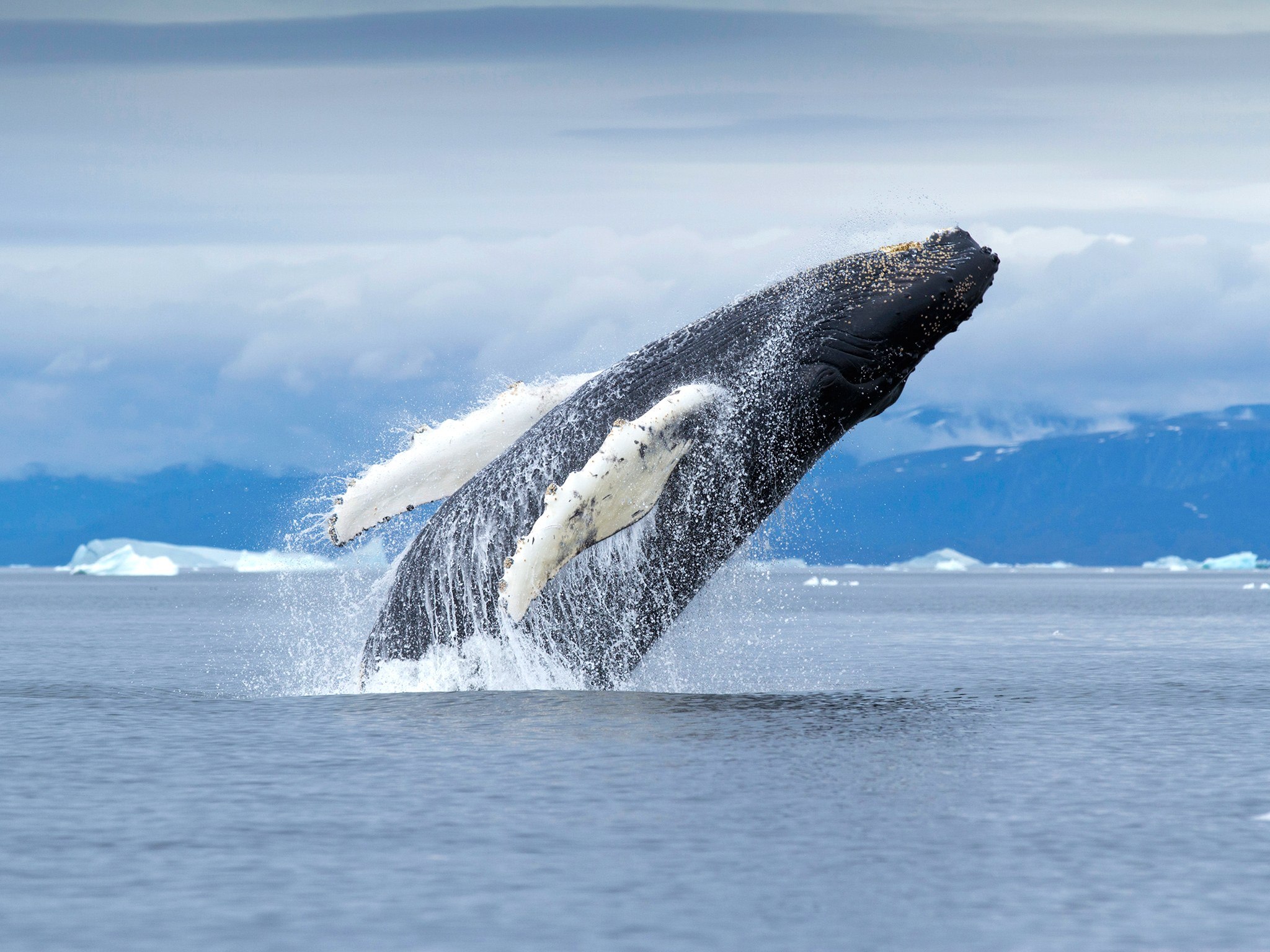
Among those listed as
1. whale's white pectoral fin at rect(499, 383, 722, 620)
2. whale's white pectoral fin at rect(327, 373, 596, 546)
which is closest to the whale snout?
whale's white pectoral fin at rect(499, 383, 722, 620)

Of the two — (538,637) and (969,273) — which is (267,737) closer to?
(538,637)

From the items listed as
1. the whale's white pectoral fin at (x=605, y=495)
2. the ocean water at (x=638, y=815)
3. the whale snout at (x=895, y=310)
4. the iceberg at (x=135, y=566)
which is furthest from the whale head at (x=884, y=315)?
the iceberg at (x=135, y=566)

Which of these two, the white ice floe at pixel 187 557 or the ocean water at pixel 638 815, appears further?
the white ice floe at pixel 187 557

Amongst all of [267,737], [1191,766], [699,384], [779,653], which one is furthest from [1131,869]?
[779,653]

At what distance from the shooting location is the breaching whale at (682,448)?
11.4m

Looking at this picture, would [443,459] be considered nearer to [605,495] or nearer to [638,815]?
[605,495]

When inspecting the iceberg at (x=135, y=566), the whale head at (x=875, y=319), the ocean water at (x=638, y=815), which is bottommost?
the ocean water at (x=638, y=815)

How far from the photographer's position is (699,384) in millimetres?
11406

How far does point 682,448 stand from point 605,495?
2.68ft

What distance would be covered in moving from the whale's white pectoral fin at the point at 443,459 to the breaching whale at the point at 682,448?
0.84ft

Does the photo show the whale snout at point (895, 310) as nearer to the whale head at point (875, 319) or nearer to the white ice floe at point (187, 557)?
the whale head at point (875, 319)

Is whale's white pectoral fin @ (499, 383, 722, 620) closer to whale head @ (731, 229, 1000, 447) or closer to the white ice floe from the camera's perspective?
whale head @ (731, 229, 1000, 447)

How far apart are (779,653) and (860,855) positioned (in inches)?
712

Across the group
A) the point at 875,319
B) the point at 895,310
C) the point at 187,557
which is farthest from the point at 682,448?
the point at 187,557
